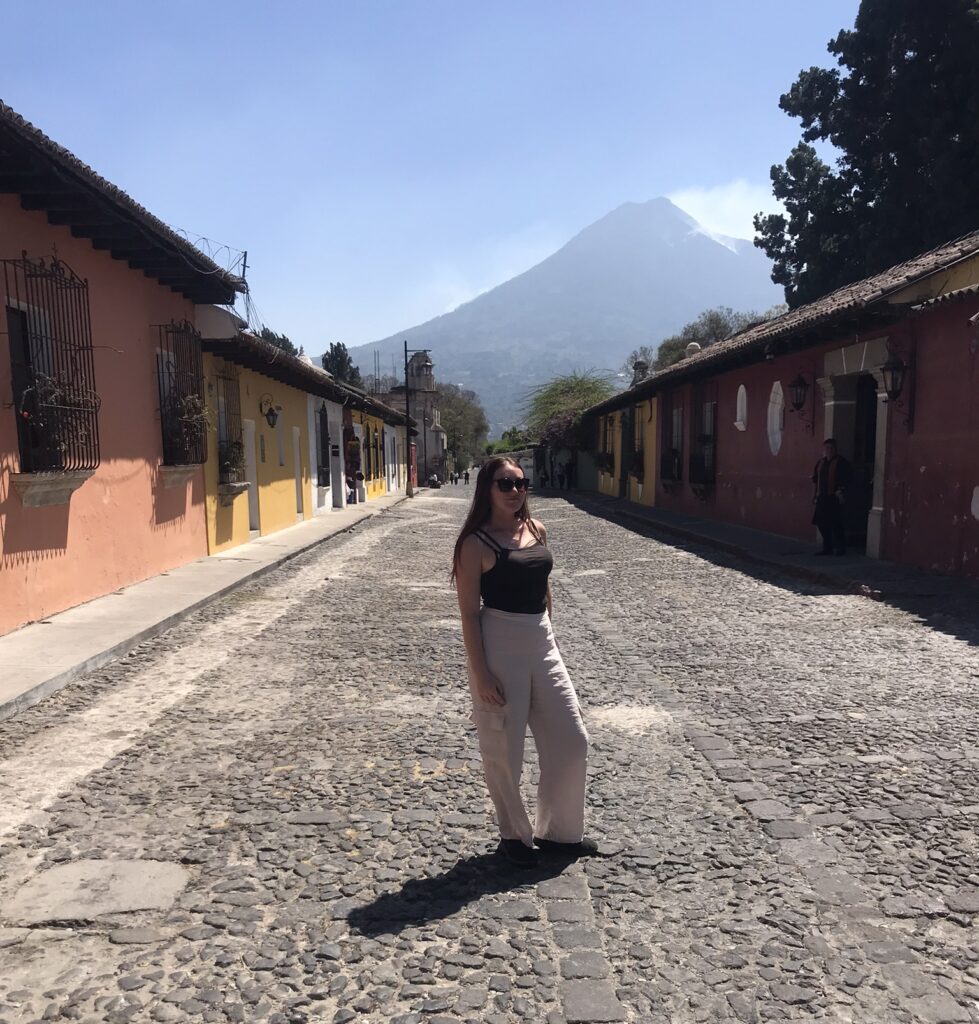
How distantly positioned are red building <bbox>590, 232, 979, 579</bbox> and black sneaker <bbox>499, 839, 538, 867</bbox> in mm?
7472

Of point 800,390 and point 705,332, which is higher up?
point 705,332

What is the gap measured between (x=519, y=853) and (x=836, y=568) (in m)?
7.78

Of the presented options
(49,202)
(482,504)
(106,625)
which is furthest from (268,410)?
(482,504)

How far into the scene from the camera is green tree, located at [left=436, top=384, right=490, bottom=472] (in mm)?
75312

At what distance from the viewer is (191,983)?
7.61ft

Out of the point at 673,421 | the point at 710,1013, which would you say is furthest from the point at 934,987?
the point at 673,421

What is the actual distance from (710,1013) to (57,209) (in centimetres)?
768

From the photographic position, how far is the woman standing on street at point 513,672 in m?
2.96

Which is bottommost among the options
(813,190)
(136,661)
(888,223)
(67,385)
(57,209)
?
(136,661)

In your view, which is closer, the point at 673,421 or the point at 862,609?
the point at 862,609

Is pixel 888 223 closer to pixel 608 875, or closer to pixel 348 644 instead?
pixel 348 644

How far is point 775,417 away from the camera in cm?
1371

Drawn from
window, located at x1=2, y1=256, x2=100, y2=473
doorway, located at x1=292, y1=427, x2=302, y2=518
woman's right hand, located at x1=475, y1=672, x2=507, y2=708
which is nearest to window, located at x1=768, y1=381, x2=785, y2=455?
doorway, located at x1=292, y1=427, x2=302, y2=518

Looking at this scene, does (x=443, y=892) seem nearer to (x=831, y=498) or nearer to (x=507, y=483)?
(x=507, y=483)
